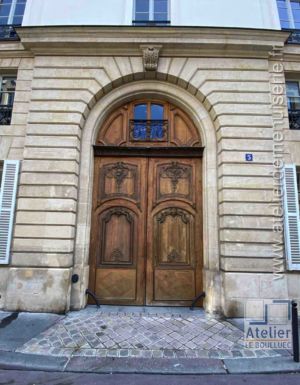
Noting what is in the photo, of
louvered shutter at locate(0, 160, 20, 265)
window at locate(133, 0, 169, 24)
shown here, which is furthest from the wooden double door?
window at locate(133, 0, 169, 24)

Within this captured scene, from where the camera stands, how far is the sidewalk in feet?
10.1

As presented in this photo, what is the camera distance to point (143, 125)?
567 centimetres

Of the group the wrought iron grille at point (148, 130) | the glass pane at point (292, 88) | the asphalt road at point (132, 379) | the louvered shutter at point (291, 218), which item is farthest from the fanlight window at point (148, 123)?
the asphalt road at point (132, 379)

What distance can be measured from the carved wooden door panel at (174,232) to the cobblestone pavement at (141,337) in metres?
0.57

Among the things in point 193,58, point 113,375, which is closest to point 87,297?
point 113,375

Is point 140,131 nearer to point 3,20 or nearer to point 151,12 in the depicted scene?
point 151,12

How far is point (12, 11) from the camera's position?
6293 mm

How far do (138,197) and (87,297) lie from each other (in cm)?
234

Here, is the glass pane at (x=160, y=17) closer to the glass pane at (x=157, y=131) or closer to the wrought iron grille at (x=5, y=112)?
the glass pane at (x=157, y=131)

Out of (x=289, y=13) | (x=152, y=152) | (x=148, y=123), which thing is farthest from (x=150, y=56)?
(x=289, y=13)

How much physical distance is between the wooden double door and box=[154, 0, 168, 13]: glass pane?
381 centimetres

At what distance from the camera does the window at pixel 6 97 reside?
18.5ft

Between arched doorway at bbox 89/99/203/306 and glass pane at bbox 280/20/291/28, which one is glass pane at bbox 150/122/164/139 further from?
glass pane at bbox 280/20/291/28

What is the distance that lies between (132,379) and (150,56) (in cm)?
583
